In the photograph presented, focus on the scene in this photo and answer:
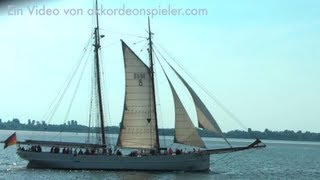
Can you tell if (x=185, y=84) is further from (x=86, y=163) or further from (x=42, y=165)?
(x=42, y=165)

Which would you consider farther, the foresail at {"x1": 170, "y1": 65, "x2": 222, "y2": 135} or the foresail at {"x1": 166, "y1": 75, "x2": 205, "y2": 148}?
the foresail at {"x1": 166, "y1": 75, "x2": 205, "y2": 148}

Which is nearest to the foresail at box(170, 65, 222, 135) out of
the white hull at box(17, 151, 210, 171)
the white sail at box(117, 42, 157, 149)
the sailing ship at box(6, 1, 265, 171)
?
the sailing ship at box(6, 1, 265, 171)

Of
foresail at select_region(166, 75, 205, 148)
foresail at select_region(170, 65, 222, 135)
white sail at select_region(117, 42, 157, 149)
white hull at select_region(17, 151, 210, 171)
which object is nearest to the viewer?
foresail at select_region(170, 65, 222, 135)

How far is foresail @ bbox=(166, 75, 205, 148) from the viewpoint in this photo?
4534 centimetres

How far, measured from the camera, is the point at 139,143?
1870 inches

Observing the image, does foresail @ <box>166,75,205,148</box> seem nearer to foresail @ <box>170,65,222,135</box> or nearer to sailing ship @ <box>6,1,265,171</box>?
sailing ship @ <box>6,1,265,171</box>

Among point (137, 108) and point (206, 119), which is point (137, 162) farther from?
point (206, 119)

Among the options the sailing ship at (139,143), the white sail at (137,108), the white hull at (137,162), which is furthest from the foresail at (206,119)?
the white sail at (137,108)

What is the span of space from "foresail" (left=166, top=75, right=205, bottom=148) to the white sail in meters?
2.70

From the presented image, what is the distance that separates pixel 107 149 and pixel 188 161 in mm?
6963

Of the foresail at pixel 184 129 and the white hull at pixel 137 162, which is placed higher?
the foresail at pixel 184 129

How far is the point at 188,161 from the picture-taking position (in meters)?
46.4

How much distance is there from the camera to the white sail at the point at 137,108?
47.4 meters

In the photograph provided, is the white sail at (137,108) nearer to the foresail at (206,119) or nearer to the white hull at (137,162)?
the white hull at (137,162)
